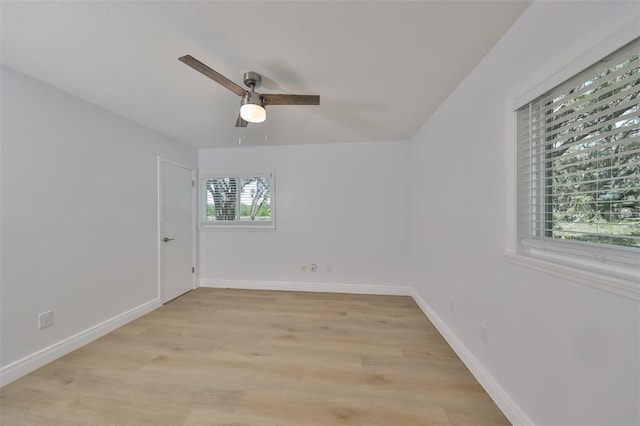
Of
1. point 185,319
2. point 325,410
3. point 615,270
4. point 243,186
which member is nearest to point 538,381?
point 615,270

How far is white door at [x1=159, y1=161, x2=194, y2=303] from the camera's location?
124 inches

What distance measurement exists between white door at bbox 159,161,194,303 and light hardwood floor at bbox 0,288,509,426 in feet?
2.18

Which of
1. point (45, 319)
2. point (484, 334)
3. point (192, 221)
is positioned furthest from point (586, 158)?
point (192, 221)

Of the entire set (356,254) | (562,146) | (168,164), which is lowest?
(356,254)

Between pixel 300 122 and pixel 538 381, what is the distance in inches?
112

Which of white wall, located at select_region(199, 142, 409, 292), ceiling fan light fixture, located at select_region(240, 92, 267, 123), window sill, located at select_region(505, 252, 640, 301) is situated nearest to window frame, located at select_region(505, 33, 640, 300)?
window sill, located at select_region(505, 252, 640, 301)

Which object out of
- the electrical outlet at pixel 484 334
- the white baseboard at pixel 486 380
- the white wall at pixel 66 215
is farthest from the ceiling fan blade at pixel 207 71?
the white baseboard at pixel 486 380

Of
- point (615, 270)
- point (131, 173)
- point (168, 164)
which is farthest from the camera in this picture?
point (168, 164)

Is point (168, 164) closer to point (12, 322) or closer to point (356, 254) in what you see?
point (12, 322)

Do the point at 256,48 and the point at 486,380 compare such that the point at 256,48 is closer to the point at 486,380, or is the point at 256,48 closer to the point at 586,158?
the point at 586,158

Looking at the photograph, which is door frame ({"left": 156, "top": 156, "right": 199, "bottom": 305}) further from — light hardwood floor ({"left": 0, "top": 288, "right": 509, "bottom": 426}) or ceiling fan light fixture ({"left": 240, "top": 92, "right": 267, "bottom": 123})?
ceiling fan light fixture ({"left": 240, "top": 92, "right": 267, "bottom": 123})

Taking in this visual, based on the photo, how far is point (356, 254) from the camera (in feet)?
11.7

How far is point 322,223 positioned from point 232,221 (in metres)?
1.54

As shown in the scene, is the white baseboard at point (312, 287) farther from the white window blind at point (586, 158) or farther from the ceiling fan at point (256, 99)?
the ceiling fan at point (256, 99)
